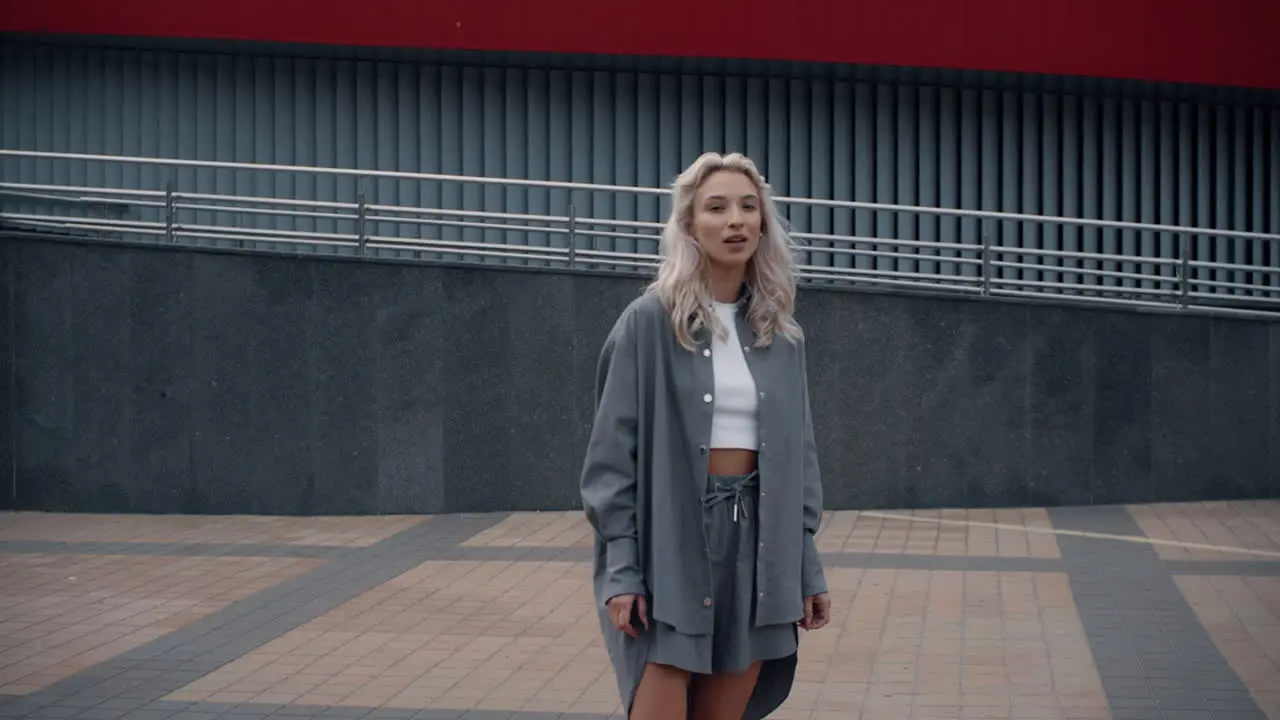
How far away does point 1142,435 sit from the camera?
1424 cm

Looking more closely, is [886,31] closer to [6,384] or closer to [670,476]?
[6,384]

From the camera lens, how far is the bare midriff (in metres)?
4.26

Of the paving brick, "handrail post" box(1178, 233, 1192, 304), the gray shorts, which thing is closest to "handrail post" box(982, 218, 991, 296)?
"handrail post" box(1178, 233, 1192, 304)

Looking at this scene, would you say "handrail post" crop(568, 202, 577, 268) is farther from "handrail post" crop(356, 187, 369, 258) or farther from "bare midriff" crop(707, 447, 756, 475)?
"bare midriff" crop(707, 447, 756, 475)

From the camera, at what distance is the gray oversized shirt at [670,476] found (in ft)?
13.8

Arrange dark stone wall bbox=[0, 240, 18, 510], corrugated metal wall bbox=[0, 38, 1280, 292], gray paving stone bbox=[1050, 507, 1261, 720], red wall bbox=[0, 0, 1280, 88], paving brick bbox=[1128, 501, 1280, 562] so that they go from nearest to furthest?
gray paving stone bbox=[1050, 507, 1261, 720], paving brick bbox=[1128, 501, 1280, 562], dark stone wall bbox=[0, 240, 18, 510], red wall bbox=[0, 0, 1280, 88], corrugated metal wall bbox=[0, 38, 1280, 292]

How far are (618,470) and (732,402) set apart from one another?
0.31 m

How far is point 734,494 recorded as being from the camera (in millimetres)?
4230

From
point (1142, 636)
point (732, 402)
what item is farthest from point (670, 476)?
point (1142, 636)

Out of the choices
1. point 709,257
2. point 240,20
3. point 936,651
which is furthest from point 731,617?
point 240,20

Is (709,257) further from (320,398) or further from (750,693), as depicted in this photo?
(320,398)

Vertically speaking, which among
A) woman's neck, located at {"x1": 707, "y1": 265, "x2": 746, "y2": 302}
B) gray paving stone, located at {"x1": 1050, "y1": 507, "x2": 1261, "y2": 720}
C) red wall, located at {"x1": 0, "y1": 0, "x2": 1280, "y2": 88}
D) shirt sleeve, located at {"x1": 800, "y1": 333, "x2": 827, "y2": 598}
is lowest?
gray paving stone, located at {"x1": 1050, "y1": 507, "x2": 1261, "y2": 720}

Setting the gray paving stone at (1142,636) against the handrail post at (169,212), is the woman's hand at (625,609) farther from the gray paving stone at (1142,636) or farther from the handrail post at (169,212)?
the handrail post at (169,212)

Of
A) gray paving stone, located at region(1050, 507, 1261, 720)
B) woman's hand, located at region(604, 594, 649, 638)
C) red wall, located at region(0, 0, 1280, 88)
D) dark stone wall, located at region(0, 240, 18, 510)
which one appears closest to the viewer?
woman's hand, located at region(604, 594, 649, 638)
